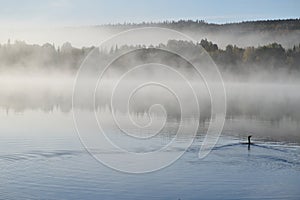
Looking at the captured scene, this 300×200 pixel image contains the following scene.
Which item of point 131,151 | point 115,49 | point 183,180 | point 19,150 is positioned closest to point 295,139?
point 131,151

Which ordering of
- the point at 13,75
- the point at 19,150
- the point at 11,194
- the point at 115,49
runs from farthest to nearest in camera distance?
1. the point at 13,75
2. the point at 115,49
3. the point at 19,150
4. the point at 11,194

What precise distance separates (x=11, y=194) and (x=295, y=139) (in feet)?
57.5

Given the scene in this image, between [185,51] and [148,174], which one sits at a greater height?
[185,51]

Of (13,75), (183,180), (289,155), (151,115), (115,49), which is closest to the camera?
(183,180)

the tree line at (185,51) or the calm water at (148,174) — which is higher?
the tree line at (185,51)

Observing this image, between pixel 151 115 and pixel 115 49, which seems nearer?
pixel 151 115

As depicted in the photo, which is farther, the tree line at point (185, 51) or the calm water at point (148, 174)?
the tree line at point (185, 51)

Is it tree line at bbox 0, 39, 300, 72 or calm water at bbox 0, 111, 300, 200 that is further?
tree line at bbox 0, 39, 300, 72

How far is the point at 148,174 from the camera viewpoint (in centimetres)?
1791

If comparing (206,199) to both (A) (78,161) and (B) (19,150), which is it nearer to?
(A) (78,161)

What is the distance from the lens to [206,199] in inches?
587

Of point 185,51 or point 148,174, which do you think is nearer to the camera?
point 148,174

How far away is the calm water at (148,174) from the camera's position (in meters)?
15.3

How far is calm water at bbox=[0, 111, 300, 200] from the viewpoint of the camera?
15312 mm
